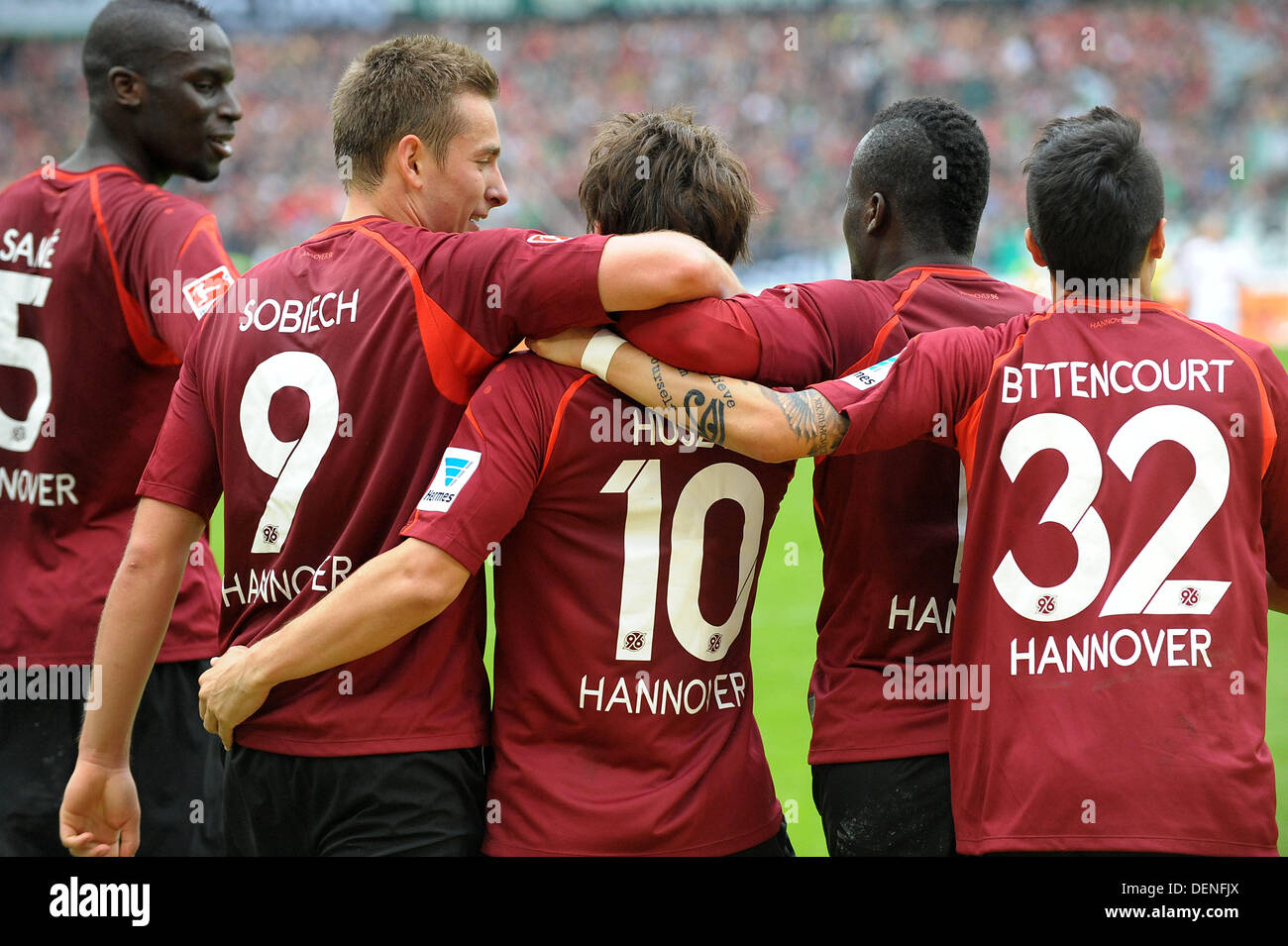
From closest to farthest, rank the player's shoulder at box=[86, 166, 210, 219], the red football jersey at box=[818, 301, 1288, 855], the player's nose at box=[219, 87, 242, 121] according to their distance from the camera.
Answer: the red football jersey at box=[818, 301, 1288, 855] → the player's shoulder at box=[86, 166, 210, 219] → the player's nose at box=[219, 87, 242, 121]

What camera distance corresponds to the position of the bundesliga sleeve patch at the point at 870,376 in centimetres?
241

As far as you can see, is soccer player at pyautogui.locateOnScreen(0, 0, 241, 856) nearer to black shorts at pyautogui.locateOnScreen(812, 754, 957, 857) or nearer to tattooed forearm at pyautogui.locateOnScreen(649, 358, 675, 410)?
tattooed forearm at pyautogui.locateOnScreen(649, 358, 675, 410)

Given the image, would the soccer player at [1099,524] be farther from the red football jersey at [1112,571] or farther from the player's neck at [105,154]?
the player's neck at [105,154]

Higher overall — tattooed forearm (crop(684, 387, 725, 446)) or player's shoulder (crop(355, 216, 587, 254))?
player's shoulder (crop(355, 216, 587, 254))

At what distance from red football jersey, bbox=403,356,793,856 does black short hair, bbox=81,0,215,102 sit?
1.99m

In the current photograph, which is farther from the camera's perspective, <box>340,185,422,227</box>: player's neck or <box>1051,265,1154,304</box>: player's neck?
<box>340,185,422,227</box>: player's neck

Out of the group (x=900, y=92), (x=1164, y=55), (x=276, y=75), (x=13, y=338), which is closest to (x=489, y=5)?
(x=276, y=75)

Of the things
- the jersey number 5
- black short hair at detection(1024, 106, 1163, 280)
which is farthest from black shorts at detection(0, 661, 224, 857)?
black short hair at detection(1024, 106, 1163, 280)

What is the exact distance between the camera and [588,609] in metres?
2.46

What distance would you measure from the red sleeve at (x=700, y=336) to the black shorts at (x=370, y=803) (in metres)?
0.87

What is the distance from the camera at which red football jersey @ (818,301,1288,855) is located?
2268mm

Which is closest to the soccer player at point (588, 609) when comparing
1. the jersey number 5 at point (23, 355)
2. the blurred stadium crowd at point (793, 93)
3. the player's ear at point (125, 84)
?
the jersey number 5 at point (23, 355)

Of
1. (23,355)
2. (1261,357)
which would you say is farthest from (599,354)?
(23,355)

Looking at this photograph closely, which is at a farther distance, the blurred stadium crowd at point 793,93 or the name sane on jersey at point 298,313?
the blurred stadium crowd at point 793,93
